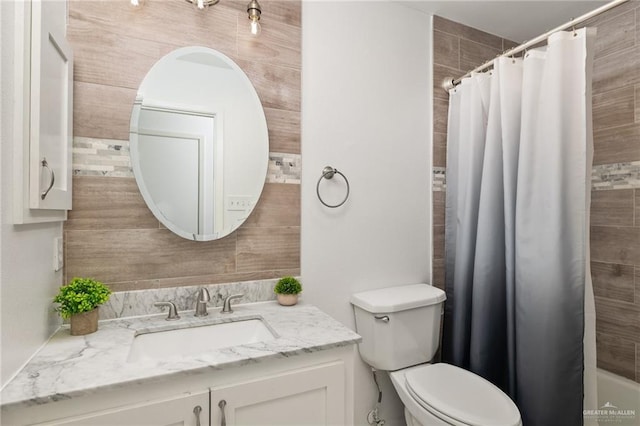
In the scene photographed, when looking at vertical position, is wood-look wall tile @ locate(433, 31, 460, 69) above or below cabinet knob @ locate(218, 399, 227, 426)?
above

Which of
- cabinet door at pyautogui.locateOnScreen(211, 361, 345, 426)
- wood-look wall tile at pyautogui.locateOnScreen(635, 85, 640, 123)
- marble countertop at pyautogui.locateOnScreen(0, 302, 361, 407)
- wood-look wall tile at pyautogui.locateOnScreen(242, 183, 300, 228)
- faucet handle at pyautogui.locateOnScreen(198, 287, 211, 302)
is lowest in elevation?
cabinet door at pyautogui.locateOnScreen(211, 361, 345, 426)

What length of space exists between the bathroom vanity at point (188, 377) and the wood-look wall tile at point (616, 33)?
2.11 metres

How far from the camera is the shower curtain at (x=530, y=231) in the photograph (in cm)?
135

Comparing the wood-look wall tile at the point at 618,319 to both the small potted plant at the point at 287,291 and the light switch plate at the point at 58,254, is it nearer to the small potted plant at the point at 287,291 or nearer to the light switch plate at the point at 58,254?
the small potted plant at the point at 287,291

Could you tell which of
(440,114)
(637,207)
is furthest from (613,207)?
(440,114)

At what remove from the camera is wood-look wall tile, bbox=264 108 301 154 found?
5.09ft

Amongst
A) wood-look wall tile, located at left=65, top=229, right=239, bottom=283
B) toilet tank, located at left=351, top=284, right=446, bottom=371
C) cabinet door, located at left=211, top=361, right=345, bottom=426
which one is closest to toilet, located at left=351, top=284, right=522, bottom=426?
toilet tank, located at left=351, top=284, right=446, bottom=371

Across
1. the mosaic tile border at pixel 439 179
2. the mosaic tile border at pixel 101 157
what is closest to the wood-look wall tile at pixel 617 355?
the mosaic tile border at pixel 439 179

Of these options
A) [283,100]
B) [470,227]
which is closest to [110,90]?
[283,100]

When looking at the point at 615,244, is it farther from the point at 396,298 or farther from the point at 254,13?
the point at 254,13

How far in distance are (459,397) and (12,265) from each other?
158 cm

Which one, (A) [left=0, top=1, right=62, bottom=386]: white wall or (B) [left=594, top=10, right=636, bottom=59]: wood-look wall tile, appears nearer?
(A) [left=0, top=1, right=62, bottom=386]: white wall

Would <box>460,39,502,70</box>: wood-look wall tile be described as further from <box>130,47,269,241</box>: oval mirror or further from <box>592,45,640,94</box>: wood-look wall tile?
<box>130,47,269,241</box>: oval mirror

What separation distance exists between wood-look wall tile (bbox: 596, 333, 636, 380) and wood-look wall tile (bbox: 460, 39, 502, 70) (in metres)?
1.72
